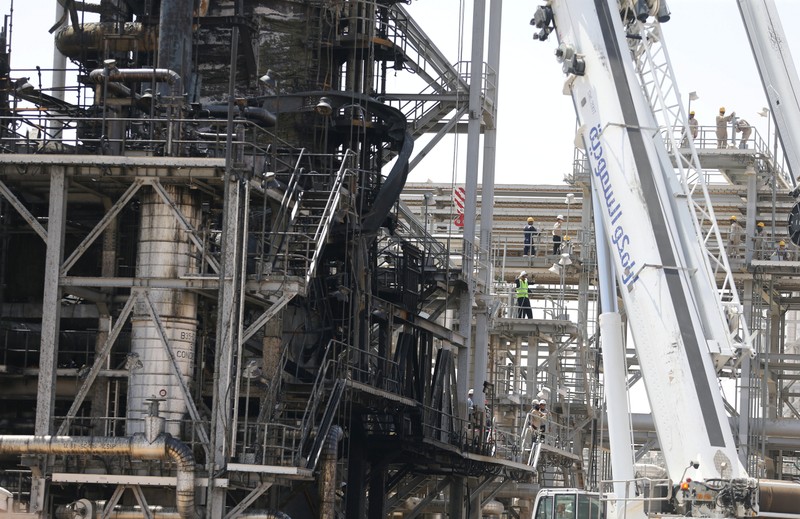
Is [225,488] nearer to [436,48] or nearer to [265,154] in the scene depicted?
[265,154]

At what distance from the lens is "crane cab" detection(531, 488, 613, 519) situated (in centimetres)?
3466

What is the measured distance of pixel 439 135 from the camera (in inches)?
2140

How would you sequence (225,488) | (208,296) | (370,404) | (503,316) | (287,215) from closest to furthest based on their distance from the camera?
(225,488), (208,296), (287,215), (370,404), (503,316)

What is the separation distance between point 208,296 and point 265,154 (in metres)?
3.62

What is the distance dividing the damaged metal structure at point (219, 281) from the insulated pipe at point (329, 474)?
0.06 m

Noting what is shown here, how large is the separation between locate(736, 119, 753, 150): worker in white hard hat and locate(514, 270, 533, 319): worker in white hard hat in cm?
975

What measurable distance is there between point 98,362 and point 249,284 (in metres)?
3.91

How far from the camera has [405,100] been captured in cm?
5462

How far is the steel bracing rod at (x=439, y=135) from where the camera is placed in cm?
5422

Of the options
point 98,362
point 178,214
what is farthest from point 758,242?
point 98,362

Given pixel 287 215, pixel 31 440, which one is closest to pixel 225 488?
pixel 31 440

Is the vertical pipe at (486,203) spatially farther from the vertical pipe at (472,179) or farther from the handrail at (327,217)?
the handrail at (327,217)

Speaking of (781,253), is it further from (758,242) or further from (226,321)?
(226,321)

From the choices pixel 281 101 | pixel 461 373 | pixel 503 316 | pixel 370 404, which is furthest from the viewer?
pixel 503 316
